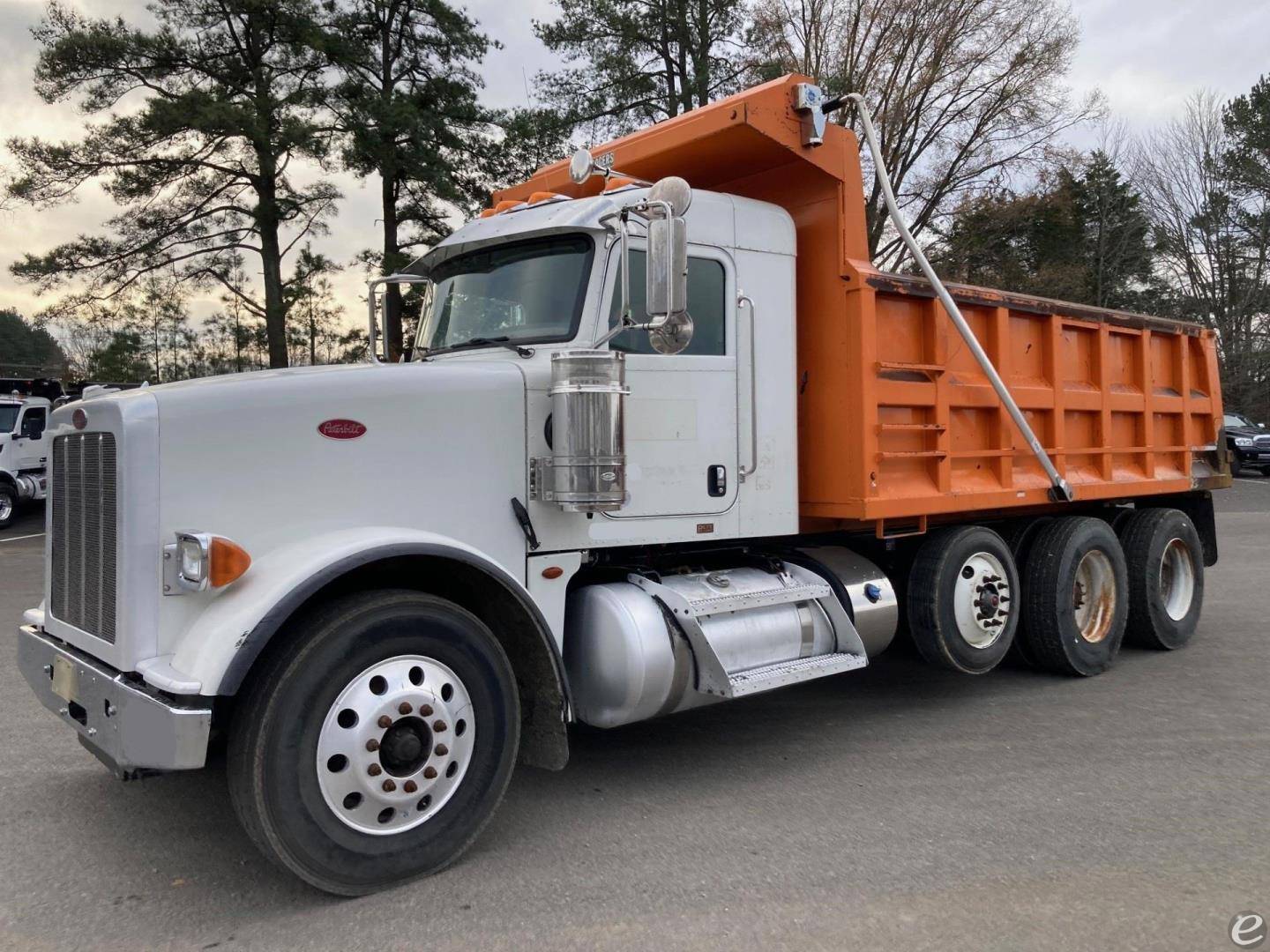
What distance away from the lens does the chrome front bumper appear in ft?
10.4

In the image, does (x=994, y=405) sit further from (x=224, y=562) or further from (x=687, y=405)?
(x=224, y=562)

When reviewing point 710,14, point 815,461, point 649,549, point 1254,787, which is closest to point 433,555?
point 649,549

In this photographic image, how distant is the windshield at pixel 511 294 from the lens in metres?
4.52

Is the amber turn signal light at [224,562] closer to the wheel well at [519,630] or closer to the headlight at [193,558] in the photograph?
the headlight at [193,558]

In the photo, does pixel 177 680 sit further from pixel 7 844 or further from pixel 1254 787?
pixel 1254 787

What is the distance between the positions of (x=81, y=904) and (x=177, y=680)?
1.00m

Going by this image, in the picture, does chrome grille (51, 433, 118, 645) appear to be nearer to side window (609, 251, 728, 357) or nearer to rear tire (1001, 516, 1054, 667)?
side window (609, 251, 728, 357)

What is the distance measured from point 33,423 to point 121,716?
19.1 m

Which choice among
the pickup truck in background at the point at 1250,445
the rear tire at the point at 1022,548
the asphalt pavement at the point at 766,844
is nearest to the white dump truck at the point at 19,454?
the asphalt pavement at the point at 766,844

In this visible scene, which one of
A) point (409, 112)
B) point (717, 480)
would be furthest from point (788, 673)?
point (409, 112)

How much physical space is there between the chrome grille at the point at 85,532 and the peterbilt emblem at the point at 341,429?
71cm

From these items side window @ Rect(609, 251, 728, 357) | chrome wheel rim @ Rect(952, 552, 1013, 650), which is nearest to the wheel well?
A: side window @ Rect(609, 251, 728, 357)

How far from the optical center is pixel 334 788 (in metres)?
3.42

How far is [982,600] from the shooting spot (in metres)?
6.02
